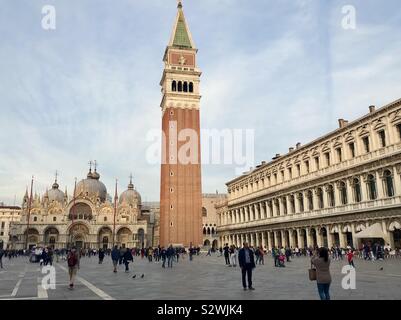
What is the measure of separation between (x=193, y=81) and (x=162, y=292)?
5687cm

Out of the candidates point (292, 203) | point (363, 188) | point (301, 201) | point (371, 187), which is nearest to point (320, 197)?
point (301, 201)

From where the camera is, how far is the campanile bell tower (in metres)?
59.2

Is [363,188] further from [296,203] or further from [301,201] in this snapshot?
[296,203]

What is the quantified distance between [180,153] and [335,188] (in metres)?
31.3

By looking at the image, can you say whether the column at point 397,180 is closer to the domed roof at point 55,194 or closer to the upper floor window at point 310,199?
the upper floor window at point 310,199

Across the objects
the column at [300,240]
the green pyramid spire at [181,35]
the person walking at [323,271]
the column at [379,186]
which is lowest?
the person walking at [323,271]

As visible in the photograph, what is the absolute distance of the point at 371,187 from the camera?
31078mm

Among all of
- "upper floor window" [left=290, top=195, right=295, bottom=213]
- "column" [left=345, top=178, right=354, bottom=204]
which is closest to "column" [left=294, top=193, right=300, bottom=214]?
"upper floor window" [left=290, top=195, right=295, bottom=213]

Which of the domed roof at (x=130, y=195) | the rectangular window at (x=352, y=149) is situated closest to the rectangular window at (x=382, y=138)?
the rectangular window at (x=352, y=149)

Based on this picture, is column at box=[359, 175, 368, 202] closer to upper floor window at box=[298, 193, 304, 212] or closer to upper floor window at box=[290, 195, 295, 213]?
upper floor window at box=[298, 193, 304, 212]

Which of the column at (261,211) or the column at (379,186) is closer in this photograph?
the column at (379,186)

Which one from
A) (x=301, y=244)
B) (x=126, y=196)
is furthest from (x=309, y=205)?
(x=126, y=196)

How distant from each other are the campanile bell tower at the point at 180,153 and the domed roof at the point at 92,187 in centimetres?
2756

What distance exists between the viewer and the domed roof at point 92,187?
83.3 metres
